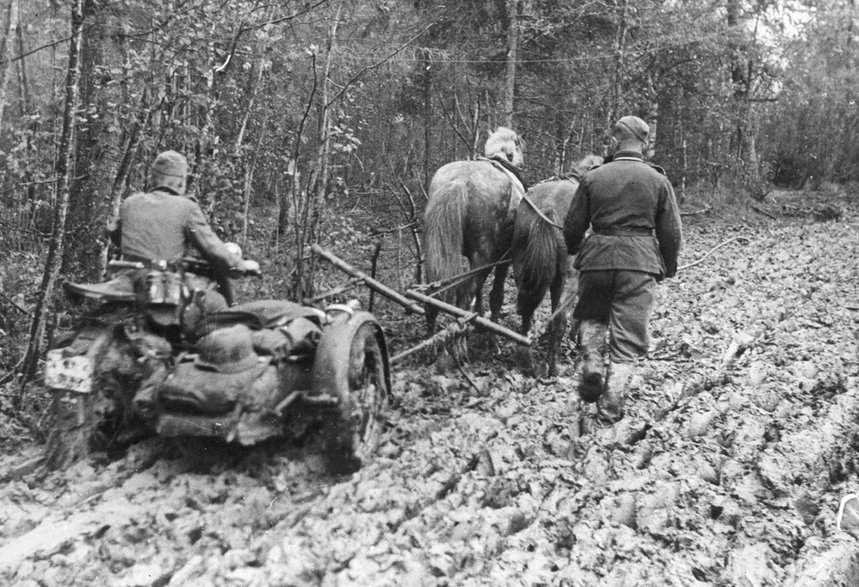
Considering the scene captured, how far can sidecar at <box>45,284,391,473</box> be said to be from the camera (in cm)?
331

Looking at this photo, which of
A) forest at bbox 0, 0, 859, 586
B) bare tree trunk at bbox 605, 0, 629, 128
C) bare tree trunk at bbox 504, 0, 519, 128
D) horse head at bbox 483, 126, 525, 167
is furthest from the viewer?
bare tree trunk at bbox 605, 0, 629, 128

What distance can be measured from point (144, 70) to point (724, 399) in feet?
→ 17.3

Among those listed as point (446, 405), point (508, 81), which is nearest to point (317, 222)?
point (446, 405)

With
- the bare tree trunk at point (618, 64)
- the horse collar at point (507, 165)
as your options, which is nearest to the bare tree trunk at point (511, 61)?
the bare tree trunk at point (618, 64)

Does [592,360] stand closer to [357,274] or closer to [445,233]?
[357,274]

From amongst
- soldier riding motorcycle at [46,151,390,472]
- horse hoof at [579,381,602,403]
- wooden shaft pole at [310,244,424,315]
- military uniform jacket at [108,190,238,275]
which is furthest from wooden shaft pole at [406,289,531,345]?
military uniform jacket at [108,190,238,275]

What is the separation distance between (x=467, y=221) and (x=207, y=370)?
344cm

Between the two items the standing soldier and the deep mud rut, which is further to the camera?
the standing soldier

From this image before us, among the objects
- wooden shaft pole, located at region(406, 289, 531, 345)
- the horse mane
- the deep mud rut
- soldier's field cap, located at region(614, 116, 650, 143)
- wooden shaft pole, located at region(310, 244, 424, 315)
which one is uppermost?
soldier's field cap, located at region(614, 116, 650, 143)

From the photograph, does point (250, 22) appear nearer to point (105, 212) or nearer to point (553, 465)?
point (105, 212)

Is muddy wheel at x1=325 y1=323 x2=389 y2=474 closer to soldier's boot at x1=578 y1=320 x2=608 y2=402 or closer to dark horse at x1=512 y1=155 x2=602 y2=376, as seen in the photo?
soldier's boot at x1=578 y1=320 x2=608 y2=402

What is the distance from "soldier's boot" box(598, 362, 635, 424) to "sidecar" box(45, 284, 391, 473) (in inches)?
65.4

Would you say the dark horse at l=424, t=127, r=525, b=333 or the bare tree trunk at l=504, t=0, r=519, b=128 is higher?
the bare tree trunk at l=504, t=0, r=519, b=128

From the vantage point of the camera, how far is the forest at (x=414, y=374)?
2.84 meters
